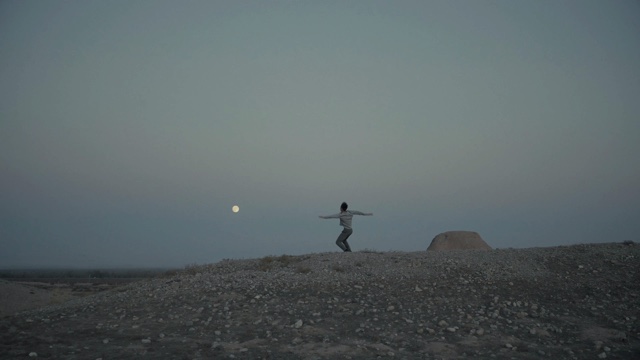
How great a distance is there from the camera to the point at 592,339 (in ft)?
38.8

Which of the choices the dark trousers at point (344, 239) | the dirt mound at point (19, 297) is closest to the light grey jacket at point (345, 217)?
the dark trousers at point (344, 239)

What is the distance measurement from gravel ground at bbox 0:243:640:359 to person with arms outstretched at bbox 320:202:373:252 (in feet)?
7.84

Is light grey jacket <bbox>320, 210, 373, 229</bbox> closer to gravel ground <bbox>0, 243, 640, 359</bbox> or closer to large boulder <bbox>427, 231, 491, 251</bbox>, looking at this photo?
gravel ground <bbox>0, 243, 640, 359</bbox>

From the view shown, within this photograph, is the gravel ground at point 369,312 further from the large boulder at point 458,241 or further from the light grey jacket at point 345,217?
the large boulder at point 458,241

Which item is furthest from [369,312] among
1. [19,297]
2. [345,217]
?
[19,297]

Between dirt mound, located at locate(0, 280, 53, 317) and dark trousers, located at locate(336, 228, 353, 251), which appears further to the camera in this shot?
dirt mound, located at locate(0, 280, 53, 317)

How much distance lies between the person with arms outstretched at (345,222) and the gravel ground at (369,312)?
239cm

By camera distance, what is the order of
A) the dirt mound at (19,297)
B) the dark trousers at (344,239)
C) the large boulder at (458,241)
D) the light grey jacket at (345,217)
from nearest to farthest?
the light grey jacket at (345,217)
the dark trousers at (344,239)
the dirt mound at (19,297)
the large boulder at (458,241)

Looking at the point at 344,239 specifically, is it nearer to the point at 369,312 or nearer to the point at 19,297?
the point at 369,312

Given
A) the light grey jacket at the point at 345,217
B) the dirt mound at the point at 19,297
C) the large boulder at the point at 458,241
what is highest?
the light grey jacket at the point at 345,217

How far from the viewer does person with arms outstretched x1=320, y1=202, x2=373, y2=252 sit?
22.6 meters

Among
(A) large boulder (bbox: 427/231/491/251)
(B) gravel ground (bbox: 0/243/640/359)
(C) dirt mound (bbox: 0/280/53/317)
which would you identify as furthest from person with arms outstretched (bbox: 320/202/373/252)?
(C) dirt mound (bbox: 0/280/53/317)

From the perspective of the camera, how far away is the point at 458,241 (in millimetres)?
32469

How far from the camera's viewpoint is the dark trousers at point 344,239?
22766mm
